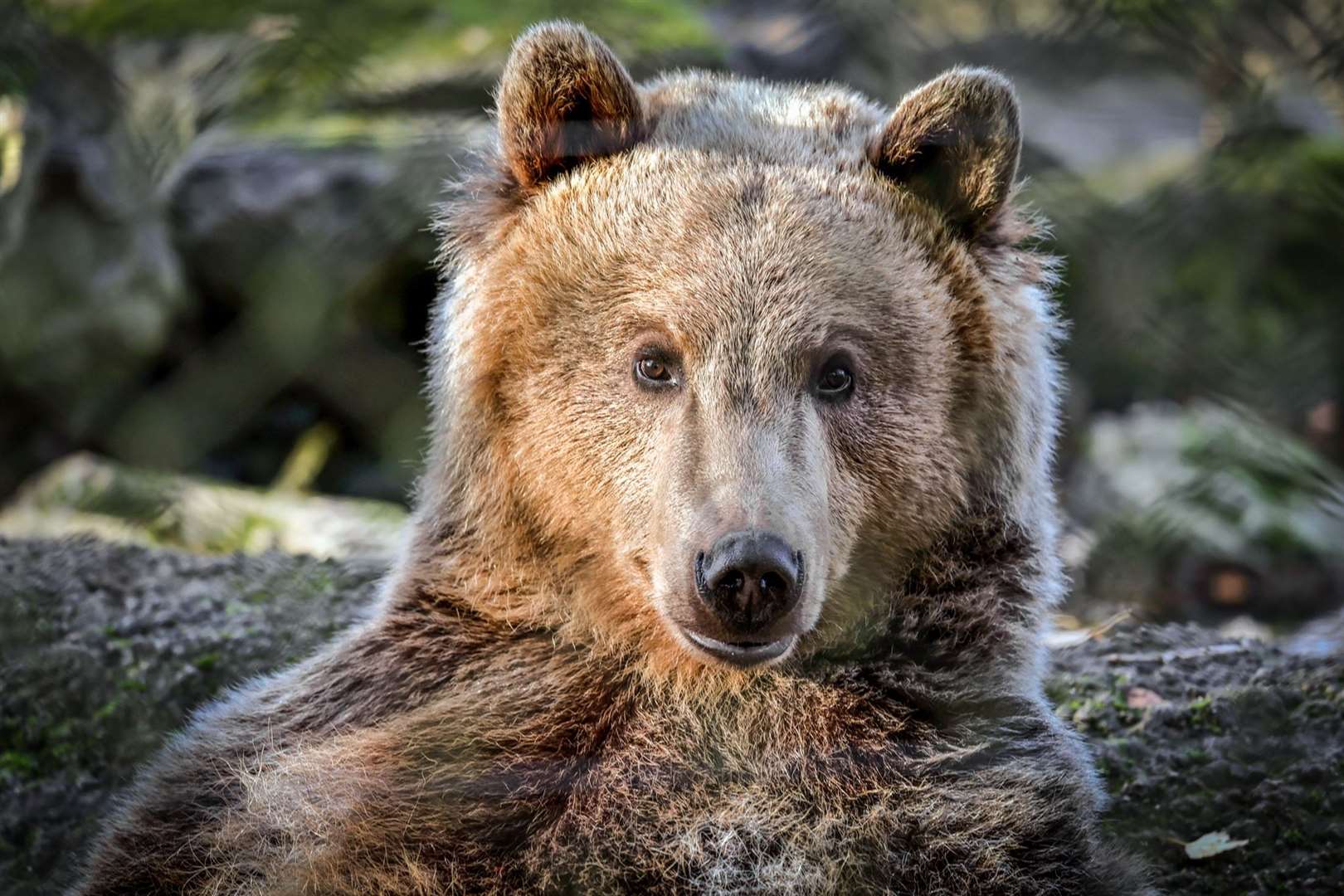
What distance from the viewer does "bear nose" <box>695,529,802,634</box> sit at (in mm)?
3061

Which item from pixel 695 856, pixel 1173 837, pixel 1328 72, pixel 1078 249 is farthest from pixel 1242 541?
pixel 695 856

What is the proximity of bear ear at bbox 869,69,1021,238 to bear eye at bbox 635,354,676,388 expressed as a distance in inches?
35.4

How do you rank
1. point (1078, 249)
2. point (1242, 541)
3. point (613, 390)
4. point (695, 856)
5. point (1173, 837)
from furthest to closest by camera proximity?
point (1242, 541) → point (1078, 249) → point (1173, 837) → point (613, 390) → point (695, 856)

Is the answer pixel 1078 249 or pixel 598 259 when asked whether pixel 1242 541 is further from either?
pixel 598 259

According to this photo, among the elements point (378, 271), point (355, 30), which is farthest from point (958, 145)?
point (378, 271)

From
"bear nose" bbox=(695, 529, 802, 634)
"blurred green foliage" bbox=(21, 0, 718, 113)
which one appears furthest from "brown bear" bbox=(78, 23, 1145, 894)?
"blurred green foliage" bbox=(21, 0, 718, 113)

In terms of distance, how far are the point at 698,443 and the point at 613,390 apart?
1.16 ft

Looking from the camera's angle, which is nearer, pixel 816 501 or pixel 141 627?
pixel 816 501

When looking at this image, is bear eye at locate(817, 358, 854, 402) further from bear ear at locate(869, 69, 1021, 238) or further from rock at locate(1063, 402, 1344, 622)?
rock at locate(1063, 402, 1344, 622)

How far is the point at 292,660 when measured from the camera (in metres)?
4.93

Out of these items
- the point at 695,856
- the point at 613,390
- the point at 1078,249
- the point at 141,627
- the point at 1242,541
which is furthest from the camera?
the point at 1242,541

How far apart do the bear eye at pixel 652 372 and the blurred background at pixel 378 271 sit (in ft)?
9.84

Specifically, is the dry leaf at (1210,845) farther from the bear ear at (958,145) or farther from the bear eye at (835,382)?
the bear ear at (958,145)

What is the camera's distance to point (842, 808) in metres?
3.30
